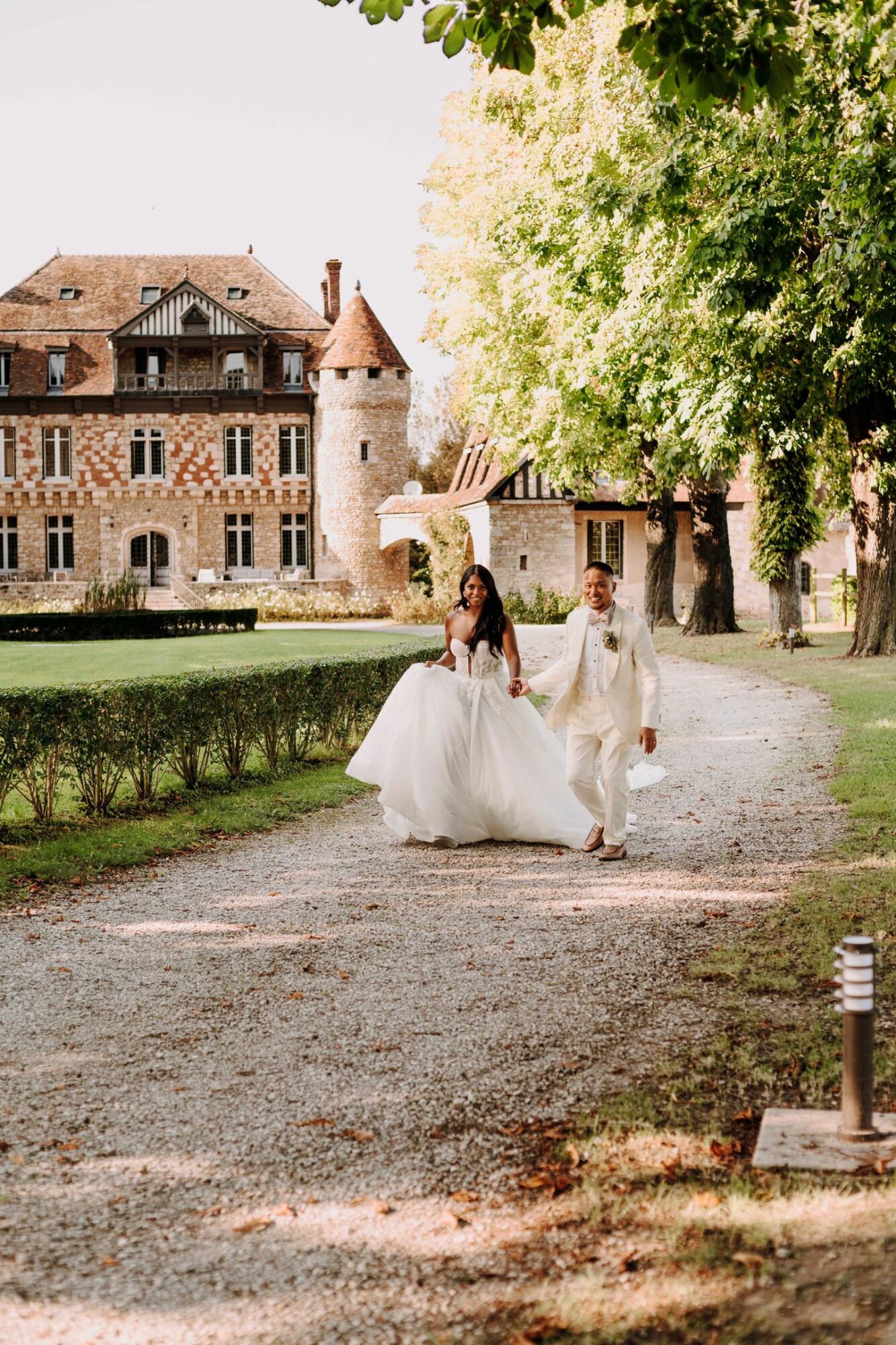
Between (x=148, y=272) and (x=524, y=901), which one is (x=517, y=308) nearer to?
(x=524, y=901)

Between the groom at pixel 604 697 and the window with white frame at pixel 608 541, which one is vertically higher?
the window with white frame at pixel 608 541

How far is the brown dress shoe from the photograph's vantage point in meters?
7.94

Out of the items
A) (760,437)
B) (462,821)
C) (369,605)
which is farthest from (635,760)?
(369,605)

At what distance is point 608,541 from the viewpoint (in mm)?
41312

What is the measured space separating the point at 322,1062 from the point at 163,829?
4585mm

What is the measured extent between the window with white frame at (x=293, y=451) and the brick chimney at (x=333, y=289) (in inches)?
197

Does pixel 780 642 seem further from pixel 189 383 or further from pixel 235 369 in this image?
pixel 189 383

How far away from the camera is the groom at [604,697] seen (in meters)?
7.73

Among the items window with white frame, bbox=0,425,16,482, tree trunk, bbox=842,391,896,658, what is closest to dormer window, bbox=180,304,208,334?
window with white frame, bbox=0,425,16,482

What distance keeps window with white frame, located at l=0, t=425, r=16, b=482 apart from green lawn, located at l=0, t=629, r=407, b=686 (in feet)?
60.9

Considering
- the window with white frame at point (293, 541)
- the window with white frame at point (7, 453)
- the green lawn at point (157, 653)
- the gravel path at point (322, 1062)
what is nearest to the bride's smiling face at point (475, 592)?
the gravel path at point (322, 1062)

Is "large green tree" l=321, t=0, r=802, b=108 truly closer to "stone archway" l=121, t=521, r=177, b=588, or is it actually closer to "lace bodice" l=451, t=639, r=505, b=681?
"lace bodice" l=451, t=639, r=505, b=681

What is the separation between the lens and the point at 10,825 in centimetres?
855

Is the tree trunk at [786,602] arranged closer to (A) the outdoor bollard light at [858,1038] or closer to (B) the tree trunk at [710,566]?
(B) the tree trunk at [710,566]
